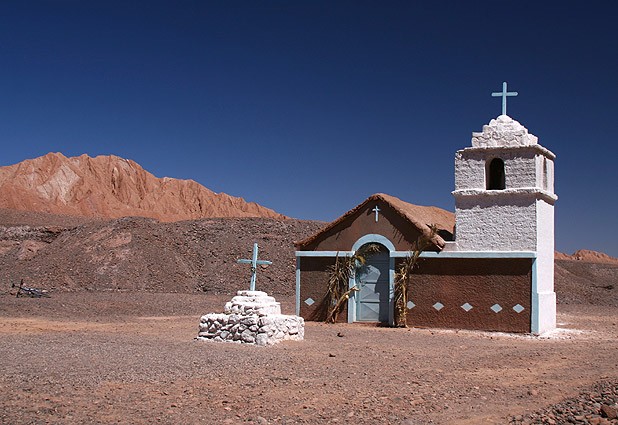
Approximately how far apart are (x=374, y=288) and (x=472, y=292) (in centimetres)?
314

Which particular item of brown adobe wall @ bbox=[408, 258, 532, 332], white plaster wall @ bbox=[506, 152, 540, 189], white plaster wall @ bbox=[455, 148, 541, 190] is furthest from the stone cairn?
white plaster wall @ bbox=[506, 152, 540, 189]

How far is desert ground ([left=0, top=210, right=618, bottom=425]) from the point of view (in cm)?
857

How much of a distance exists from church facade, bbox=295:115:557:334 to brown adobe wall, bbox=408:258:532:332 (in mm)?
28

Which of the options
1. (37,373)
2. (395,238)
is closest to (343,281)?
(395,238)

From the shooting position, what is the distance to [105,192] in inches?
3275

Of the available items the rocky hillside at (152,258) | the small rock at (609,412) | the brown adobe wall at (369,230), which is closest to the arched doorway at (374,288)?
the brown adobe wall at (369,230)

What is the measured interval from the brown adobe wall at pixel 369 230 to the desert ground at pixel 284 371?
2.65 m

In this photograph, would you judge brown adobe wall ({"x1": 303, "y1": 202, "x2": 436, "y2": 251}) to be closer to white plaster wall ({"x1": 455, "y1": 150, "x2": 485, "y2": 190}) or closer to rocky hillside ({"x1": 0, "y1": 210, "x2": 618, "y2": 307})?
white plaster wall ({"x1": 455, "y1": 150, "x2": 485, "y2": 190})

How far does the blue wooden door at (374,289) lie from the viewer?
2162 centimetres

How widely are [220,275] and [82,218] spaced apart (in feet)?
95.5

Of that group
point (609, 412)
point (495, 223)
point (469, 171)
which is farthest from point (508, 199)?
point (609, 412)

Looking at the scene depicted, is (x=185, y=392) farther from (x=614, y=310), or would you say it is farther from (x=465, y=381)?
(x=614, y=310)

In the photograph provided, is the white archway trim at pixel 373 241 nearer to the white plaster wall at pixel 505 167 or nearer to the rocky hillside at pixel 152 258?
the white plaster wall at pixel 505 167

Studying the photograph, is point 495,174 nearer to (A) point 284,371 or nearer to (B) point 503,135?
(B) point 503,135
